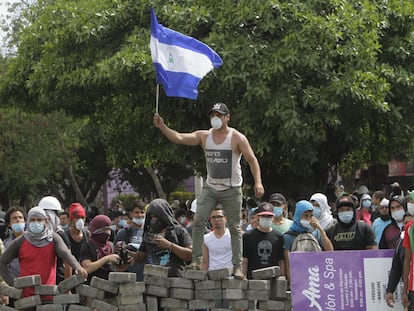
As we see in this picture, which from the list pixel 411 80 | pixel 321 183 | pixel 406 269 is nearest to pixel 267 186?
pixel 321 183

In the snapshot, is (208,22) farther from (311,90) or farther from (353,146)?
(353,146)

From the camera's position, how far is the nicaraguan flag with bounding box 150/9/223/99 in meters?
10.5

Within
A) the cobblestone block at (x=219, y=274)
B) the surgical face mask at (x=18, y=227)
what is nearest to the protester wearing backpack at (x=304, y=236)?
the cobblestone block at (x=219, y=274)

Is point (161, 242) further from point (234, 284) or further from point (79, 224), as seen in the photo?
point (79, 224)

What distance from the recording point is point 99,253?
1048cm

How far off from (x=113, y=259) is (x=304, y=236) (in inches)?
85.7

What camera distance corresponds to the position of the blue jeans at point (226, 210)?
31.7ft

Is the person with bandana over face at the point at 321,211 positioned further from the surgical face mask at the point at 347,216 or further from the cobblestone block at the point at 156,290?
the cobblestone block at the point at 156,290

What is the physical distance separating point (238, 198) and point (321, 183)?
13.0 meters

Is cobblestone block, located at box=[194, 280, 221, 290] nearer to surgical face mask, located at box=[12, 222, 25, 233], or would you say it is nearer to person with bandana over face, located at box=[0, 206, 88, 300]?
person with bandana over face, located at box=[0, 206, 88, 300]

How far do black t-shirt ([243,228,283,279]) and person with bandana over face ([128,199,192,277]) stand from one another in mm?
816

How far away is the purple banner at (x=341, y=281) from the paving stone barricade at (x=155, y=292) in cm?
34

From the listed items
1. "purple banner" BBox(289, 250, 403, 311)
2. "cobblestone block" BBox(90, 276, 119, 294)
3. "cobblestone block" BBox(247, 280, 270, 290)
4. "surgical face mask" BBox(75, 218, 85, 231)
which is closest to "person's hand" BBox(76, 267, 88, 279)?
"cobblestone block" BBox(90, 276, 119, 294)

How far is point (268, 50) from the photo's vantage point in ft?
58.1
